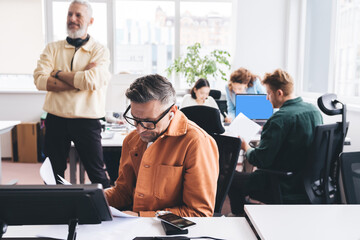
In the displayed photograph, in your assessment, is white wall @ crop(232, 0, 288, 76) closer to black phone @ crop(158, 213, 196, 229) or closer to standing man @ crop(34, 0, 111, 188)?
standing man @ crop(34, 0, 111, 188)

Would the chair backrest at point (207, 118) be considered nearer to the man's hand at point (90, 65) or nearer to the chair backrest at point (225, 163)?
the chair backrest at point (225, 163)

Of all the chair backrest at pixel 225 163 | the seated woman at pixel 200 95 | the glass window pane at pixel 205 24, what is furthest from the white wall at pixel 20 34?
the chair backrest at pixel 225 163

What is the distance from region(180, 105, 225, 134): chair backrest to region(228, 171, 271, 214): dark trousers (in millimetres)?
435

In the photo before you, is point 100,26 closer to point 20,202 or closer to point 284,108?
point 284,108

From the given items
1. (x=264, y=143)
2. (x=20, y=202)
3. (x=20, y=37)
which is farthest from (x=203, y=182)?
(x=20, y=37)

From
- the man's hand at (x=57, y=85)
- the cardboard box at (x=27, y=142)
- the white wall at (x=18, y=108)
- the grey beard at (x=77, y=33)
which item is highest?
the grey beard at (x=77, y=33)

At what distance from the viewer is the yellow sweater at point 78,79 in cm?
252

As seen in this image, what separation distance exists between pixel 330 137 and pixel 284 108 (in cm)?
36

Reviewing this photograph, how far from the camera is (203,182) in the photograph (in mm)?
1389

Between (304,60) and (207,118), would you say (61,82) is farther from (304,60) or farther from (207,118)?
(304,60)

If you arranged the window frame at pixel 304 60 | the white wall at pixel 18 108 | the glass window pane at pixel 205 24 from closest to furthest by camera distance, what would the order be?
the window frame at pixel 304 60, the white wall at pixel 18 108, the glass window pane at pixel 205 24

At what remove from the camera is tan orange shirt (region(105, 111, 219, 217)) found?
4.54ft

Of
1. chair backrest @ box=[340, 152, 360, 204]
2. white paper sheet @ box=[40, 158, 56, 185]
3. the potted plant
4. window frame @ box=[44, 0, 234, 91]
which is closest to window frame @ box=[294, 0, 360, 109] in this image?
the potted plant

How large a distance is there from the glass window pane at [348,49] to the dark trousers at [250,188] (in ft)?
6.71
